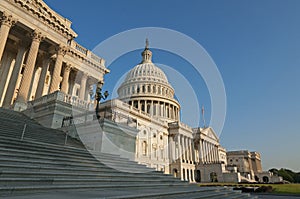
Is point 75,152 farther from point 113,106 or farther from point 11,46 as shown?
point 113,106

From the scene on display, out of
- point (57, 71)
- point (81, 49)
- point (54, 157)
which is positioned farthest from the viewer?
point (81, 49)

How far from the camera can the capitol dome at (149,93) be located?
69.6 m

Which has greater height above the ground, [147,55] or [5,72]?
[147,55]

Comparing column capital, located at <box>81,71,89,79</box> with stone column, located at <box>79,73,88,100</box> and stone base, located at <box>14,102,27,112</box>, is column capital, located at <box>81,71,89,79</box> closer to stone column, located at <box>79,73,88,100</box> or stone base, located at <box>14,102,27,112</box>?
stone column, located at <box>79,73,88,100</box>

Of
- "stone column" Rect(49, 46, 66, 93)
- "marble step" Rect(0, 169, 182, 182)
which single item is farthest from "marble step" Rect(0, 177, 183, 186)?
"stone column" Rect(49, 46, 66, 93)

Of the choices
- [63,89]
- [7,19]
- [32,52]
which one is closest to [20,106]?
[32,52]

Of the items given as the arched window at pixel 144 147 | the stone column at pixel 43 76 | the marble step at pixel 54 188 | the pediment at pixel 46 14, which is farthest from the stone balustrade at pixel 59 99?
the arched window at pixel 144 147

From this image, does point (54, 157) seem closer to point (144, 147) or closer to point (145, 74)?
point (144, 147)

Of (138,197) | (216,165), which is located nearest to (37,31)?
(138,197)

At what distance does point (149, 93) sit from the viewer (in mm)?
72062

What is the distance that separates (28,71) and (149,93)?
54.9 m

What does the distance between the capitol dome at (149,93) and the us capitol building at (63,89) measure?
13.6 m

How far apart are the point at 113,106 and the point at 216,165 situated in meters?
34.7

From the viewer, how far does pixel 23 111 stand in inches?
692
